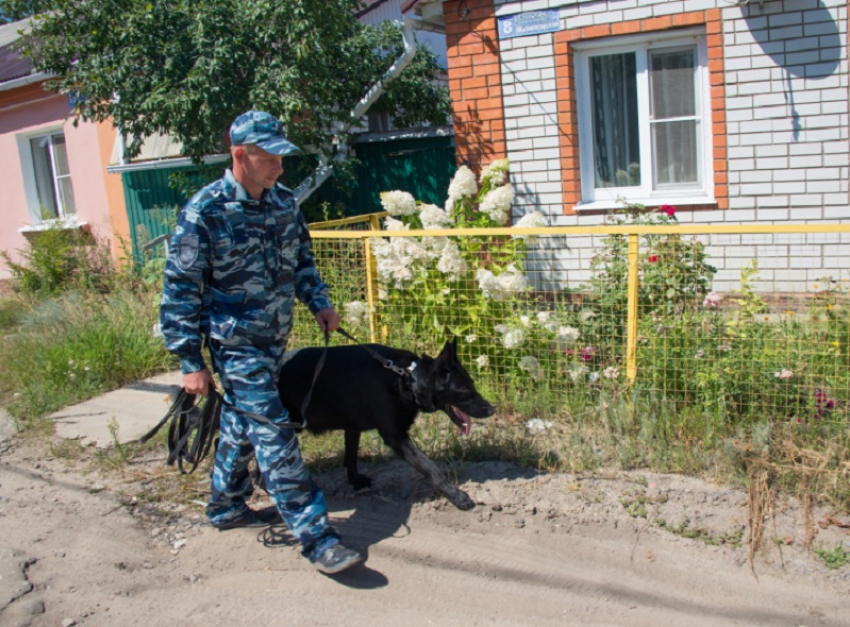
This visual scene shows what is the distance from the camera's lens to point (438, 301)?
5.85 m

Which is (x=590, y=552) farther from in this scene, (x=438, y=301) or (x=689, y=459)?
(x=438, y=301)

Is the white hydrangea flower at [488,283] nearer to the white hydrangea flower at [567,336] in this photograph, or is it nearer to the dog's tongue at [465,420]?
the white hydrangea flower at [567,336]

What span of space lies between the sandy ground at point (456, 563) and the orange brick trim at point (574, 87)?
3689 mm

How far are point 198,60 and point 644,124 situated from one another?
4.28m

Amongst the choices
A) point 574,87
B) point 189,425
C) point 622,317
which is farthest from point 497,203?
point 189,425

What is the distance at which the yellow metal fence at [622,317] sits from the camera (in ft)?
15.2

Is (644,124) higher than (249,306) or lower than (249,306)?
higher

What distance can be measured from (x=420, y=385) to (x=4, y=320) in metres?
7.72

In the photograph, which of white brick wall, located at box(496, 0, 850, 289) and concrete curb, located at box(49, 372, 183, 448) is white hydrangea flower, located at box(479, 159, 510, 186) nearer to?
white brick wall, located at box(496, 0, 850, 289)

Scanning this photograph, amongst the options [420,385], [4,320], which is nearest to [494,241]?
[420,385]

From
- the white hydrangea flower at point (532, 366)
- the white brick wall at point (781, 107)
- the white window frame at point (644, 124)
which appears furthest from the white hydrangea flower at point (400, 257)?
the white window frame at point (644, 124)

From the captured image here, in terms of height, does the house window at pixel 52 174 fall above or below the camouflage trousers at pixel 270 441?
above

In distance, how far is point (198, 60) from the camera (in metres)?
8.00

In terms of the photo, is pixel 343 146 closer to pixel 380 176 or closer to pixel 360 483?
pixel 380 176
